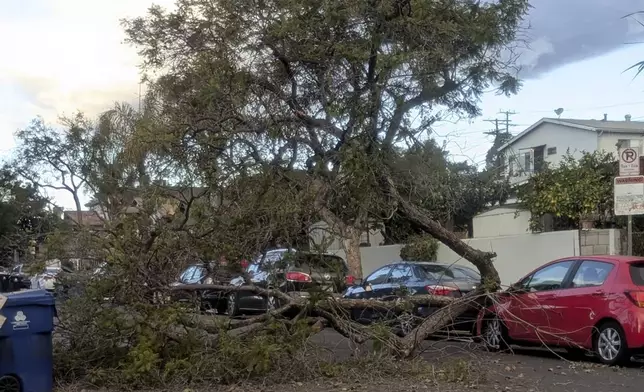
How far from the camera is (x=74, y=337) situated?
915 centimetres

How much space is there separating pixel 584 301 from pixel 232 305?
5.08 m

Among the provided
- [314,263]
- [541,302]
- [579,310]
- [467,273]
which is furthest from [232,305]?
[579,310]

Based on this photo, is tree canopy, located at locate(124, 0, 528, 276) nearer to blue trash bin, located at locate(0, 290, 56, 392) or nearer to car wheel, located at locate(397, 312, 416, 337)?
car wheel, located at locate(397, 312, 416, 337)

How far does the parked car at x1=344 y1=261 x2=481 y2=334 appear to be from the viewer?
10.5 meters

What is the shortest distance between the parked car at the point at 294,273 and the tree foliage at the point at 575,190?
8.95m

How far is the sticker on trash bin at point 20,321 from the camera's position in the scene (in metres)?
7.92

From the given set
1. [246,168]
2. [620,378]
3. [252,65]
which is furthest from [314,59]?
[620,378]

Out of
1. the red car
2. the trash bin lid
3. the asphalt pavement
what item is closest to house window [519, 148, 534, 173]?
the red car

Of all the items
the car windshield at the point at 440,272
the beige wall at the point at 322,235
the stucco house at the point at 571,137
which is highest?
the stucco house at the point at 571,137

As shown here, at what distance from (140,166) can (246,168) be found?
150 inches

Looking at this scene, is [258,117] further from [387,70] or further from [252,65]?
[387,70]

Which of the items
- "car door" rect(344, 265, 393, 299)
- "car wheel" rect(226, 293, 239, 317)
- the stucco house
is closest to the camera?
"car wheel" rect(226, 293, 239, 317)

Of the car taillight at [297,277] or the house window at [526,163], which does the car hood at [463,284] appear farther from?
the car taillight at [297,277]

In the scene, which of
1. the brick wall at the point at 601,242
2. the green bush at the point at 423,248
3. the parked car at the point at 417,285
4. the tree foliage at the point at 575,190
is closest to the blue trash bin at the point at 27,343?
the parked car at the point at 417,285
